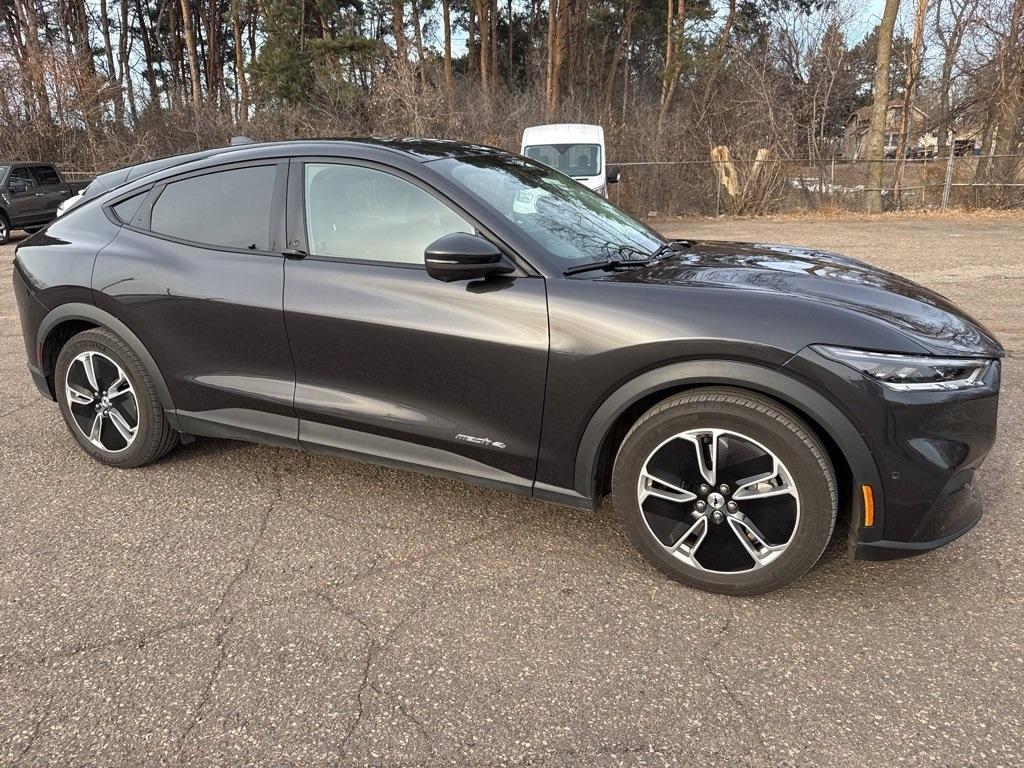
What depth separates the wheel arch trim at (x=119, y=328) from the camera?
3.52 m

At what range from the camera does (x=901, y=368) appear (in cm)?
231

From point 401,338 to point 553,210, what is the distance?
36.6 inches

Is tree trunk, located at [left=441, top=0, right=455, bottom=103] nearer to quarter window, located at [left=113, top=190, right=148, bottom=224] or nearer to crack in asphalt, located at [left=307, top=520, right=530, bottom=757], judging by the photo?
quarter window, located at [left=113, top=190, right=148, bottom=224]

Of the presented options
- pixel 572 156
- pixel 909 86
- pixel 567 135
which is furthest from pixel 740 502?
pixel 909 86

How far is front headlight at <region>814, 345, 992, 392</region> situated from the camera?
2.30 m

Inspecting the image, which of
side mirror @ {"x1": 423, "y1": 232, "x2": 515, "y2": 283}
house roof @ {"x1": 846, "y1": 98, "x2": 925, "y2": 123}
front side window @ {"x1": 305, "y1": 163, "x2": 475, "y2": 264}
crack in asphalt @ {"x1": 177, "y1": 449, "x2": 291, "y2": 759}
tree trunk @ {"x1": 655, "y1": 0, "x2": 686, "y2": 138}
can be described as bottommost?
crack in asphalt @ {"x1": 177, "y1": 449, "x2": 291, "y2": 759}

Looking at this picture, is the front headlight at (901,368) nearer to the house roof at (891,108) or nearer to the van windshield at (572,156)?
the van windshield at (572,156)

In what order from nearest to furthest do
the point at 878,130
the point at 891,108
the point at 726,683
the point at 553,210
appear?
the point at 726,683 < the point at 553,210 < the point at 878,130 < the point at 891,108

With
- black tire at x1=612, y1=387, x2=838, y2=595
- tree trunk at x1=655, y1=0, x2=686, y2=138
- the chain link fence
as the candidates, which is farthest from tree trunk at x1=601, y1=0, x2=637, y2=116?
black tire at x1=612, y1=387, x2=838, y2=595

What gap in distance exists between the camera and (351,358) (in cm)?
301

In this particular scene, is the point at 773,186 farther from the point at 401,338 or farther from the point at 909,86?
the point at 401,338

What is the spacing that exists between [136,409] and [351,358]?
4.63 feet

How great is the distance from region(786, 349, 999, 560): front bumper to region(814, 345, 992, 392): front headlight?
0.02 metres

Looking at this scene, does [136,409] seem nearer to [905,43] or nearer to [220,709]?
[220,709]
